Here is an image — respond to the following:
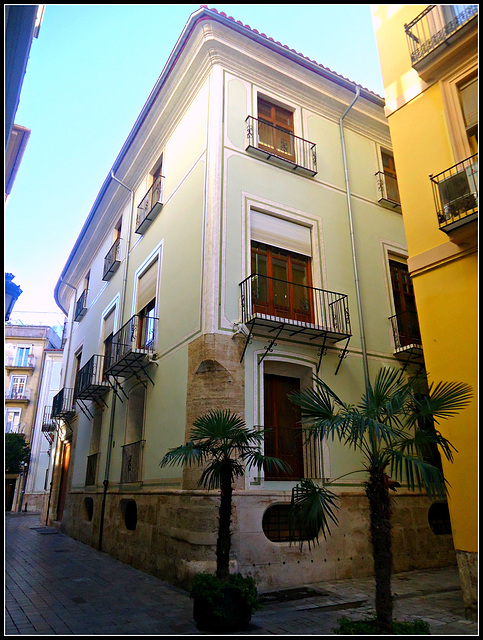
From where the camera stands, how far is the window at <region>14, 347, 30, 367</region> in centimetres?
3856

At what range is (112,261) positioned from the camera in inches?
648

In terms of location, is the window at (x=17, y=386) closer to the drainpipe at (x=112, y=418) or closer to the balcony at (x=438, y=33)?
the drainpipe at (x=112, y=418)

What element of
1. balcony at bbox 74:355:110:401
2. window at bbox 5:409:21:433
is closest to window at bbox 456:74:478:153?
balcony at bbox 74:355:110:401

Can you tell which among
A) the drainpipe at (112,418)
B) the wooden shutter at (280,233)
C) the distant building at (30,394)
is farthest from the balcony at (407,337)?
the distant building at (30,394)

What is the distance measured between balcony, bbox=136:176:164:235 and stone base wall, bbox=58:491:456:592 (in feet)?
24.4

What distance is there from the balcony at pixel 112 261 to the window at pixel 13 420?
25097mm

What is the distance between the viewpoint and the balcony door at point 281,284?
10.3 metres

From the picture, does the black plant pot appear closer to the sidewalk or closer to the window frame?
the sidewalk

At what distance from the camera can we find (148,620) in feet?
20.3

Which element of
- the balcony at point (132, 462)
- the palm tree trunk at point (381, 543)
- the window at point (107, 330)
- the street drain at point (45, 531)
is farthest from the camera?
the street drain at point (45, 531)

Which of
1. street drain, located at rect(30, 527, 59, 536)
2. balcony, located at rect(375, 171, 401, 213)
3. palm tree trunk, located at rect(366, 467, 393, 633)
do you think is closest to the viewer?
palm tree trunk, located at rect(366, 467, 393, 633)

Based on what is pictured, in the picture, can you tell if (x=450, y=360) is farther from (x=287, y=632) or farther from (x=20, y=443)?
(x=20, y=443)

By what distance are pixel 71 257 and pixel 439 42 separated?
18445 millimetres

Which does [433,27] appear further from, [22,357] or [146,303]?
[22,357]
